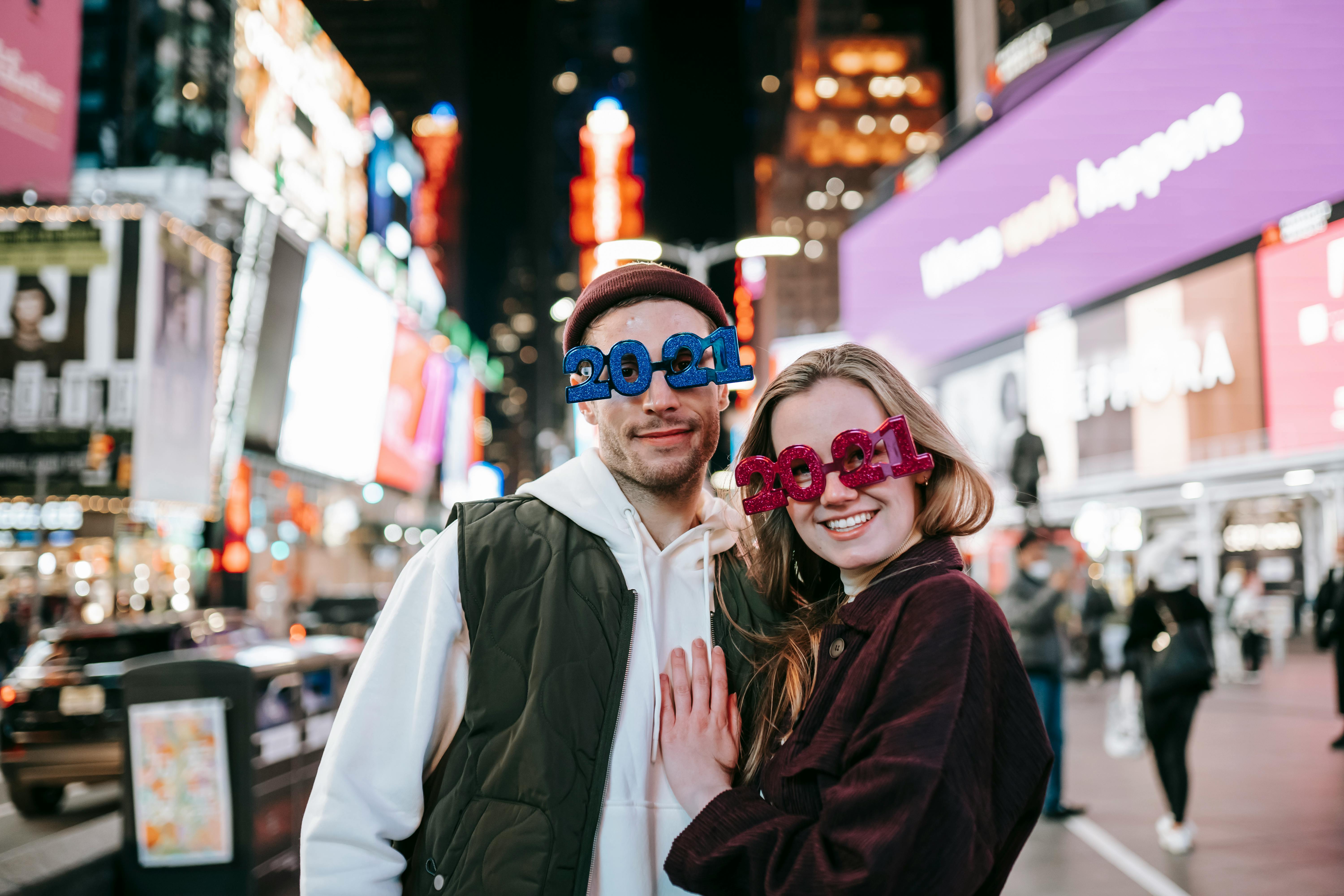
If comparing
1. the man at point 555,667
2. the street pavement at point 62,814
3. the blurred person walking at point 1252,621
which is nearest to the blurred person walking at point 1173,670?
the blurred person walking at point 1252,621

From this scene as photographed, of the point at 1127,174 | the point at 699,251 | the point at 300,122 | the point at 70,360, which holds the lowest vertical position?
the point at 70,360

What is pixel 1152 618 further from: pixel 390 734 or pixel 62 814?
pixel 62 814

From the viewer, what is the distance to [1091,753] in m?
10.6

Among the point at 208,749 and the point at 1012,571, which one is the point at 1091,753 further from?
the point at 208,749

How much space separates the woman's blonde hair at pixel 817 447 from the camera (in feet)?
6.73

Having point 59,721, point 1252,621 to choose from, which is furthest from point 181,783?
point 1252,621

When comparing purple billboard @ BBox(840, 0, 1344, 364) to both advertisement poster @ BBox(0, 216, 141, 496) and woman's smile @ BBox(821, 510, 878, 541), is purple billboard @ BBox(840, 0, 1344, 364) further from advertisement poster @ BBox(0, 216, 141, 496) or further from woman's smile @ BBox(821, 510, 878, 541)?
advertisement poster @ BBox(0, 216, 141, 496)

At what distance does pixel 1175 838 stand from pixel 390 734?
6.50m

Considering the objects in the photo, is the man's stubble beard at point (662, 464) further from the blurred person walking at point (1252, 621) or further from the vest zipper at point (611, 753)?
the blurred person walking at point (1252, 621)

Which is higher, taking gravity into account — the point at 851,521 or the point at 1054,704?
the point at 851,521

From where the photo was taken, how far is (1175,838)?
6492mm

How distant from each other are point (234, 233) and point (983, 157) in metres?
21.6

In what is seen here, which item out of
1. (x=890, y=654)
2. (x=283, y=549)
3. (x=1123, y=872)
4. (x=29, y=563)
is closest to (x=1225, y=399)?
(x=1123, y=872)

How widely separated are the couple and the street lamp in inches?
225
